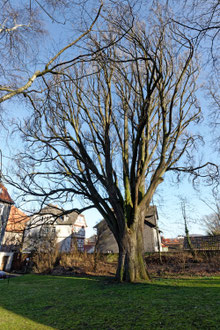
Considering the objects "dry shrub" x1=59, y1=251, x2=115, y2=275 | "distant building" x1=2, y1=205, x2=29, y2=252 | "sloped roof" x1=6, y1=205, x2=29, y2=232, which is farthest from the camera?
"dry shrub" x1=59, y1=251, x2=115, y2=275

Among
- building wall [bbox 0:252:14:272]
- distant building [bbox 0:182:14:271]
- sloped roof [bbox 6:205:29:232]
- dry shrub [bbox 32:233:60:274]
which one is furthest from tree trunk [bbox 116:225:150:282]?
building wall [bbox 0:252:14:272]

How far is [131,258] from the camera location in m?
6.64

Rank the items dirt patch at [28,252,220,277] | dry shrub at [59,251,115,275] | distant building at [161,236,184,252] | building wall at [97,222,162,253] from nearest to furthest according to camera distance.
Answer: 1. dirt patch at [28,252,220,277]
2. dry shrub at [59,251,115,275]
3. distant building at [161,236,184,252]
4. building wall at [97,222,162,253]

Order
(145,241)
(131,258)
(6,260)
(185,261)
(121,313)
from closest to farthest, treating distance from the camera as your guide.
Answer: (121,313) → (131,258) → (185,261) → (6,260) → (145,241)

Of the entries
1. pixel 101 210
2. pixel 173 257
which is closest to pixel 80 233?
pixel 173 257

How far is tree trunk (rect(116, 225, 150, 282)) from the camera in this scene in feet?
21.4

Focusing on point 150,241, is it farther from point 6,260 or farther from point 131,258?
point 131,258

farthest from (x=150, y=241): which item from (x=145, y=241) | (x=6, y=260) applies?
(x=6, y=260)

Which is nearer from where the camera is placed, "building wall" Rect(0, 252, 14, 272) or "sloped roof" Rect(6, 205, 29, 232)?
"sloped roof" Rect(6, 205, 29, 232)

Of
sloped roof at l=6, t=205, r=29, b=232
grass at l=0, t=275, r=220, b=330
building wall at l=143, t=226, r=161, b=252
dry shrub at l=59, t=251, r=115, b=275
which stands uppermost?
building wall at l=143, t=226, r=161, b=252

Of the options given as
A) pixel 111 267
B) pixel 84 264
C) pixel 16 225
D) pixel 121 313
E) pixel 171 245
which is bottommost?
pixel 121 313

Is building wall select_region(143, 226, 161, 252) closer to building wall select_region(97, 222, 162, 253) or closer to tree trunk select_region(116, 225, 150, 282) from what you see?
building wall select_region(97, 222, 162, 253)

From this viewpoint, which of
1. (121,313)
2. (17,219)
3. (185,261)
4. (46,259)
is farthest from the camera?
(46,259)

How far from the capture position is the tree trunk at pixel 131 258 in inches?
257
